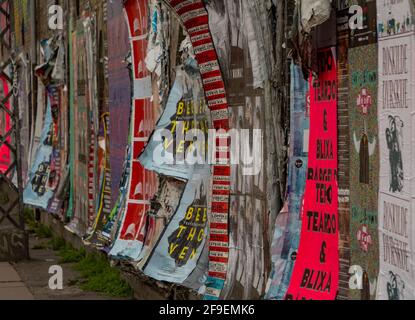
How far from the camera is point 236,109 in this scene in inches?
321

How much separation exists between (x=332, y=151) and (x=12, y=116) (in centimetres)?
865

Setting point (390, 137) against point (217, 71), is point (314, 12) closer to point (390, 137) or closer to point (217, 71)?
point (390, 137)

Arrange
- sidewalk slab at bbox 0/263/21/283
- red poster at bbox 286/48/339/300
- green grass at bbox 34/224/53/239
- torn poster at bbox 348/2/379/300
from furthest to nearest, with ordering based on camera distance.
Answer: green grass at bbox 34/224/53/239 → sidewalk slab at bbox 0/263/21/283 → red poster at bbox 286/48/339/300 → torn poster at bbox 348/2/379/300

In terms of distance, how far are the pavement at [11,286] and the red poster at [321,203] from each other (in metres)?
4.88

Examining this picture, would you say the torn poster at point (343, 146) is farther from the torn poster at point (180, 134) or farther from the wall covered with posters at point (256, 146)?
the torn poster at point (180, 134)

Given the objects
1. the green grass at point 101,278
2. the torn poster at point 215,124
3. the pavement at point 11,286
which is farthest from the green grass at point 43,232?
the torn poster at point 215,124

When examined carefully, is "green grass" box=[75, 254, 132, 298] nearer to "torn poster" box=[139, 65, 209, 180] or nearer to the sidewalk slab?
the sidewalk slab

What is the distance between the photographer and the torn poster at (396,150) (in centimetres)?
550

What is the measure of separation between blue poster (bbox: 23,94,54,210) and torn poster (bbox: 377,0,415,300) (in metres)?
10.7

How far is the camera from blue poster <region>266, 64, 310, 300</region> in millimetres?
6977

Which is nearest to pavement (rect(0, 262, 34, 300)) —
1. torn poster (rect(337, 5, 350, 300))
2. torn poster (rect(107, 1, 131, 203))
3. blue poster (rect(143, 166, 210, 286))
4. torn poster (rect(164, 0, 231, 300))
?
torn poster (rect(107, 1, 131, 203))

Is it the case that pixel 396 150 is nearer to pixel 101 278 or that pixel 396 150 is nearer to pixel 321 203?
pixel 321 203

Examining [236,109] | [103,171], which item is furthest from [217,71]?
[103,171]

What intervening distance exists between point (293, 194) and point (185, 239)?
6.45 ft
